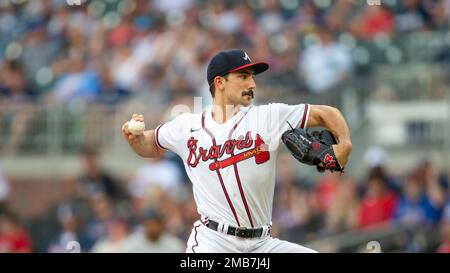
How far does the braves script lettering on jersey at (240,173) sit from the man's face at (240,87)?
0.09 meters

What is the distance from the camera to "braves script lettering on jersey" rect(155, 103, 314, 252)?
22.8ft

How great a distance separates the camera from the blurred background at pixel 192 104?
11656 millimetres

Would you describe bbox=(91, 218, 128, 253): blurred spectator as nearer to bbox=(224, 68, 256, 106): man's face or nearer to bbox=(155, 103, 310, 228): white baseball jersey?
bbox=(155, 103, 310, 228): white baseball jersey

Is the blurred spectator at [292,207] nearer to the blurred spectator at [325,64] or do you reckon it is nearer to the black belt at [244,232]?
the blurred spectator at [325,64]

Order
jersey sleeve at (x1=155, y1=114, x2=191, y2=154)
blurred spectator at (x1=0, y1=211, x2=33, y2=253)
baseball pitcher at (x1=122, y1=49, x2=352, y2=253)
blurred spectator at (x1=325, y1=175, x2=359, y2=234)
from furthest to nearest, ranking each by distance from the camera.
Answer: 1. blurred spectator at (x1=0, y1=211, x2=33, y2=253)
2. blurred spectator at (x1=325, y1=175, x2=359, y2=234)
3. jersey sleeve at (x1=155, y1=114, x2=191, y2=154)
4. baseball pitcher at (x1=122, y1=49, x2=352, y2=253)

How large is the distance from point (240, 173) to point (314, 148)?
0.49 meters

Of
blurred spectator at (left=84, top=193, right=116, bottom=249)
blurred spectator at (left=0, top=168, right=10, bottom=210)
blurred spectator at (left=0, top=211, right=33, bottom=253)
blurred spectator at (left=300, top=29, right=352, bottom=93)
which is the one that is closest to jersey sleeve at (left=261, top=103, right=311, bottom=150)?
blurred spectator at (left=84, top=193, right=116, bottom=249)

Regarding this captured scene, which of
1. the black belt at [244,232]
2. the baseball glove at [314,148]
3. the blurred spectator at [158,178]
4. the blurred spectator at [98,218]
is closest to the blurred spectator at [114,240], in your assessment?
the blurred spectator at [98,218]

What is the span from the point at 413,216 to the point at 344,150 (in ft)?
15.8

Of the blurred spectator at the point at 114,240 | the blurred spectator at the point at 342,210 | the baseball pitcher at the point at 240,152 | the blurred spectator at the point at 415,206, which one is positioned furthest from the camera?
the blurred spectator at the point at 342,210

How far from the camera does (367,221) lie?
11523 mm

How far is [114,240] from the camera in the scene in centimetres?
1124
